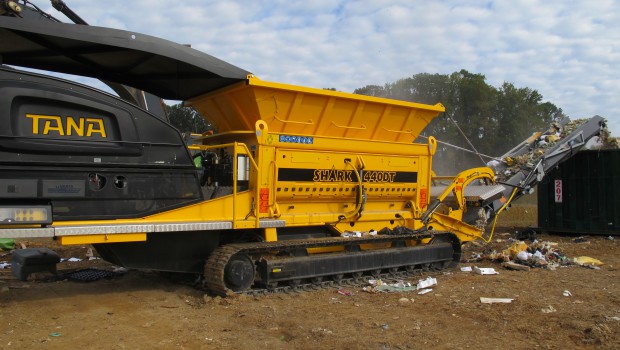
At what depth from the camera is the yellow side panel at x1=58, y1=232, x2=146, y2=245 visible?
523 cm

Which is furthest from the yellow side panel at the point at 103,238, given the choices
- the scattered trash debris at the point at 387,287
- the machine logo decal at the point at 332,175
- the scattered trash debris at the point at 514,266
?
the scattered trash debris at the point at 514,266

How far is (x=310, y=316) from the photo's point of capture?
18.4ft

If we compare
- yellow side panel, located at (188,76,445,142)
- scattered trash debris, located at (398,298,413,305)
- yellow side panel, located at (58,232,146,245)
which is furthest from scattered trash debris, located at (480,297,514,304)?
yellow side panel, located at (58,232,146,245)

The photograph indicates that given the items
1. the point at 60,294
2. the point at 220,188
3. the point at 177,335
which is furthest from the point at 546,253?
the point at 60,294

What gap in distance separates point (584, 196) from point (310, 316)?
10.8 metres

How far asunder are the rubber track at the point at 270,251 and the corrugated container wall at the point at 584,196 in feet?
26.4

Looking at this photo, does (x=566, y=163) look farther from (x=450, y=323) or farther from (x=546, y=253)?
(x=450, y=323)

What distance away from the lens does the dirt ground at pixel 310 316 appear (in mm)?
4734

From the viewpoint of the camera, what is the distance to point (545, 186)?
14547 mm

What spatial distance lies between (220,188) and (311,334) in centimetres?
245

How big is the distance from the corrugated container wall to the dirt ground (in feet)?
21.0

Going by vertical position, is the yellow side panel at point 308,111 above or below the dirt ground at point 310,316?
above

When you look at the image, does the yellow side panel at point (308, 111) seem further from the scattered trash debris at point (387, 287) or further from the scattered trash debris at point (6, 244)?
the scattered trash debris at point (6, 244)

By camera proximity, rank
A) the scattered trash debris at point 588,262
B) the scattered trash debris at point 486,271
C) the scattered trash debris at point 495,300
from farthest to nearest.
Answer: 1. the scattered trash debris at point 588,262
2. the scattered trash debris at point 486,271
3. the scattered trash debris at point 495,300
